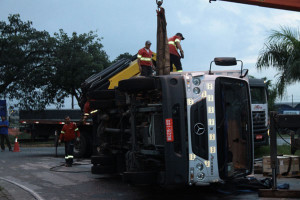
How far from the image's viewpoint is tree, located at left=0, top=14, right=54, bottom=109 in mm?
32469

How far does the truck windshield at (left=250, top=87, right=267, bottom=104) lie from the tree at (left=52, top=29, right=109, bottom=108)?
62.5ft

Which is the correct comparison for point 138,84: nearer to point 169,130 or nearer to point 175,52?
point 169,130

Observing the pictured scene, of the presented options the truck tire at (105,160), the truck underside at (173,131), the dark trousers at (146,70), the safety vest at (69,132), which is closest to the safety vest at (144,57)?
the dark trousers at (146,70)

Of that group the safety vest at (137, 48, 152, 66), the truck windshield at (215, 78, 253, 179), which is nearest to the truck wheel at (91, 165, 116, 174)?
the safety vest at (137, 48, 152, 66)

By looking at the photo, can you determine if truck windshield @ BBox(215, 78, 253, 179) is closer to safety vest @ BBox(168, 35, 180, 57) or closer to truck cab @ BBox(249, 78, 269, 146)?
safety vest @ BBox(168, 35, 180, 57)

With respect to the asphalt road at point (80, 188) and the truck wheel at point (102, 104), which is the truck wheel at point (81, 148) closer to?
the asphalt road at point (80, 188)

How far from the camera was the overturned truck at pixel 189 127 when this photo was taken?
24.8ft

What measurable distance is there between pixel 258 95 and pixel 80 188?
8110 millimetres

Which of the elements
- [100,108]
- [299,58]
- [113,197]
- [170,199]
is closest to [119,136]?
[100,108]

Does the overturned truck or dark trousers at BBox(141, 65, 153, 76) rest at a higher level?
dark trousers at BBox(141, 65, 153, 76)

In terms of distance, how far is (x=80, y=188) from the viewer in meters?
10.4

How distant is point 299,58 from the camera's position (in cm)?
1684

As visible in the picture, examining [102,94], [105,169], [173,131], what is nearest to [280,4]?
[173,131]

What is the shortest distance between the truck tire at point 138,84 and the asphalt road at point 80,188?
1800 millimetres
